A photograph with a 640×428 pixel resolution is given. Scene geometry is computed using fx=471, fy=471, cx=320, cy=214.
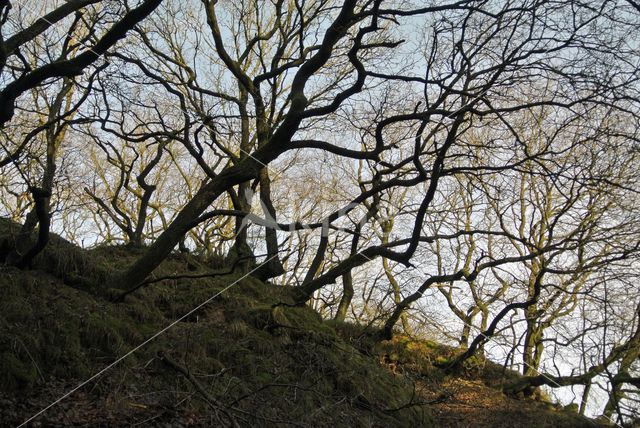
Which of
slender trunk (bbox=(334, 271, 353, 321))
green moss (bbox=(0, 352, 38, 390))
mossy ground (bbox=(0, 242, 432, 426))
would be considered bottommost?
green moss (bbox=(0, 352, 38, 390))

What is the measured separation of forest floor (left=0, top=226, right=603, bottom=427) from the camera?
3.38m

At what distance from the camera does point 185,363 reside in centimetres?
385

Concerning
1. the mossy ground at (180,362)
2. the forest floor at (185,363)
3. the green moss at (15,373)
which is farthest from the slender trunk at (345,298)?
the green moss at (15,373)

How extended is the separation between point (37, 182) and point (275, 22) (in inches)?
203

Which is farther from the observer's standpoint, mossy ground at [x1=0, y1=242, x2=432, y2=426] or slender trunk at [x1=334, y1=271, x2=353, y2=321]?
slender trunk at [x1=334, y1=271, x2=353, y2=321]

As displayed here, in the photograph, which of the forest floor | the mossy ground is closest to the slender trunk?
the forest floor

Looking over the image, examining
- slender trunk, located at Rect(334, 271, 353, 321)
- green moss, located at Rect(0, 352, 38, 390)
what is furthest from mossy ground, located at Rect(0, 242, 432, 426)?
slender trunk, located at Rect(334, 271, 353, 321)

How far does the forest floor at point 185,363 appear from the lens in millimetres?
3379

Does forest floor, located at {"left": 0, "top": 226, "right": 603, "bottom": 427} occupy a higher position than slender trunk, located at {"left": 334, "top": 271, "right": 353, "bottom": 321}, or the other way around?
slender trunk, located at {"left": 334, "top": 271, "right": 353, "bottom": 321}

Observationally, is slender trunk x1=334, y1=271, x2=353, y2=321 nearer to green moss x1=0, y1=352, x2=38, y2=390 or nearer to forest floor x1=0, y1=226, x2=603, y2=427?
forest floor x1=0, y1=226, x2=603, y2=427

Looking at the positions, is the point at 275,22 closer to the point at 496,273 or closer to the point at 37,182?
the point at 37,182

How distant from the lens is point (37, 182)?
18.7 feet

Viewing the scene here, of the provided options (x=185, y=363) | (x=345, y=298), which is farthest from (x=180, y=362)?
(x=345, y=298)

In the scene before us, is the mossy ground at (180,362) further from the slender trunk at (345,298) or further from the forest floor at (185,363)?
the slender trunk at (345,298)
